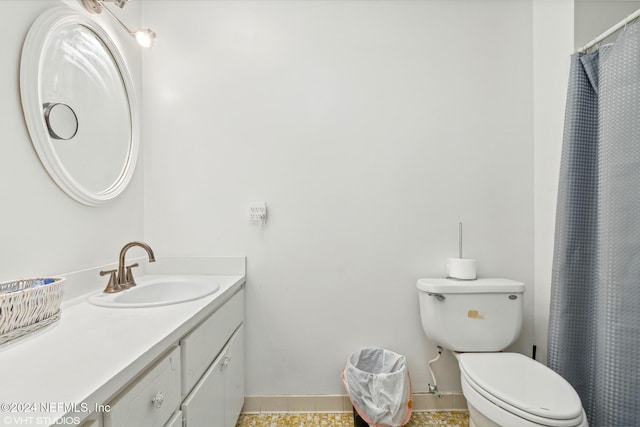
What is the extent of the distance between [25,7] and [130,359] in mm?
1265

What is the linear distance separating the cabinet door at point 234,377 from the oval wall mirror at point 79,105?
2.94 ft

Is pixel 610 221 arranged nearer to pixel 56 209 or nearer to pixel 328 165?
pixel 328 165

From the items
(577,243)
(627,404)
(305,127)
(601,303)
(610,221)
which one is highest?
(305,127)

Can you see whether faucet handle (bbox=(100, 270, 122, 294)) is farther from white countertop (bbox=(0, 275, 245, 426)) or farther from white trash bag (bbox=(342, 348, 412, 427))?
white trash bag (bbox=(342, 348, 412, 427))

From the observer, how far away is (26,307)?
74cm

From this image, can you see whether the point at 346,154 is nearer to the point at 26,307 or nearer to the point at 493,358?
the point at 493,358

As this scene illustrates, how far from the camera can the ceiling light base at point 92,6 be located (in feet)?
3.85

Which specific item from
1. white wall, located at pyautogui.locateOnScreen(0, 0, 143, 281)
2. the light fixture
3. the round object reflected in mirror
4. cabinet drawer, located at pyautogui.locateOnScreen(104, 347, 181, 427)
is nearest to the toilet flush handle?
cabinet drawer, located at pyautogui.locateOnScreen(104, 347, 181, 427)

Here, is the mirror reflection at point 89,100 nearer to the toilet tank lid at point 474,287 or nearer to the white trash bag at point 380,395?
the white trash bag at point 380,395

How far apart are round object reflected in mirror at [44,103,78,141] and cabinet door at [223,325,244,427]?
1092 millimetres

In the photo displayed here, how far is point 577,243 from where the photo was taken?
1236 mm

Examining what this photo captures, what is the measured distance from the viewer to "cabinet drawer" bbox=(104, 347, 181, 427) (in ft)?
1.95

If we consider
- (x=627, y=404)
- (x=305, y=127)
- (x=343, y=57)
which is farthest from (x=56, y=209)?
(x=627, y=404)

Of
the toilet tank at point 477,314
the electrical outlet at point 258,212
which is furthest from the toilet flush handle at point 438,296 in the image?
the electrical outlet at point 258,212
